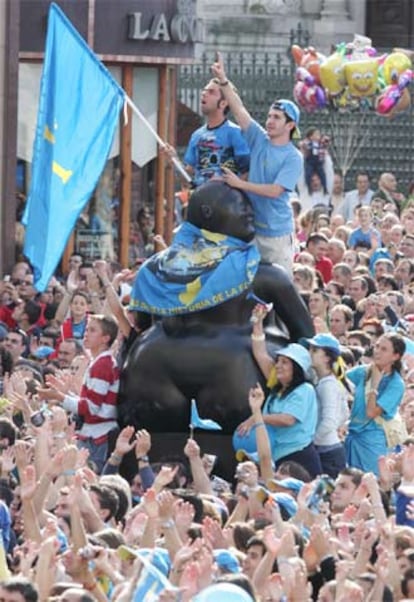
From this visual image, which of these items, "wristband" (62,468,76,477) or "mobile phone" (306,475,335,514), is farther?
"wristband" (62,468,76,477)

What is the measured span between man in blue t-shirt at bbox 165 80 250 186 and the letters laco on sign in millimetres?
9216

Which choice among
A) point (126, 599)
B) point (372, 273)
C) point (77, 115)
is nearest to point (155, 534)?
point (126, 599)

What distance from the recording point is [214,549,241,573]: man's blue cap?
10.5 m

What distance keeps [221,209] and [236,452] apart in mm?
1368

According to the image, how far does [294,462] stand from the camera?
14469 mm

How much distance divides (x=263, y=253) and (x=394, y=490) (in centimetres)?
240

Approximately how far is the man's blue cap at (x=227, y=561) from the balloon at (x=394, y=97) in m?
21.7

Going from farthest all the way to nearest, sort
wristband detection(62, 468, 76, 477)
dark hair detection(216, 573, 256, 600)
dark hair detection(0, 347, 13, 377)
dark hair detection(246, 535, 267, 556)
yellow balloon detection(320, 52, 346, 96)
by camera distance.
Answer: yellow balloon detection(320, 52, 346, 96)
dark hair detection(0, 347, 13, 377)
wristband detection(62, 468, 76, 477)
dark hair detection(246, 535, 267, 556)
dark hair detection(216, 573, 256, 600)

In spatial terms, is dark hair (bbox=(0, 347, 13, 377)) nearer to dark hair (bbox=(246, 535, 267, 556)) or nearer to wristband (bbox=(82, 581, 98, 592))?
dark hair (bbox=(246, 535, 267, 556))

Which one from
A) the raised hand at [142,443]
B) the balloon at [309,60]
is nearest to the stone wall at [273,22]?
the balloon at [309,60]

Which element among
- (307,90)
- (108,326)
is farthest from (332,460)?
(307,90)

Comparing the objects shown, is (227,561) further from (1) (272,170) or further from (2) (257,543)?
(1) (272,170)

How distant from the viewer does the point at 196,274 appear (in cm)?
1505

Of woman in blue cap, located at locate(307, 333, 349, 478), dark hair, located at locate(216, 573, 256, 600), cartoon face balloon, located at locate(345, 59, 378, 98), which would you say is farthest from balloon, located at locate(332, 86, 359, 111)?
dark hair, located at locate(216, 573, 256, 600)
